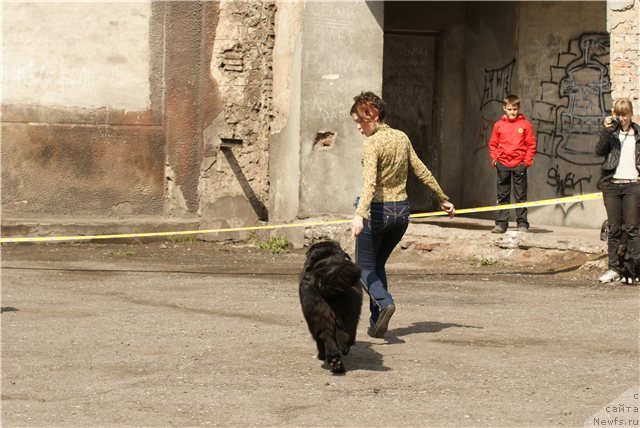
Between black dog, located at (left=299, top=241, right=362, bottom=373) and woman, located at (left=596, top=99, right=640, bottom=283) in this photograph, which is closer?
black dog, located at (left=299, top=241, right=362, bottom=373)

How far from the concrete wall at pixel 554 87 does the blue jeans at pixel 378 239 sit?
7.66m

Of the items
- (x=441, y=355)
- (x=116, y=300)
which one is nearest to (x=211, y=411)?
(x=441, y=355)

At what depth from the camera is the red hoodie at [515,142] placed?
14047mm

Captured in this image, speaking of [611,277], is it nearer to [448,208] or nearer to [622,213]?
[622,213]

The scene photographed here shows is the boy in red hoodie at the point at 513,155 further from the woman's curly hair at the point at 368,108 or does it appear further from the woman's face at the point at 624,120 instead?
the woman's curly hair at the point at 368,108

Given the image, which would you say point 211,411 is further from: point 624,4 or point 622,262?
point 624,4

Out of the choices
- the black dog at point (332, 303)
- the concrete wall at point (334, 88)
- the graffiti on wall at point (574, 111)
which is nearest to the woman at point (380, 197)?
the black dog at point (332, 303)

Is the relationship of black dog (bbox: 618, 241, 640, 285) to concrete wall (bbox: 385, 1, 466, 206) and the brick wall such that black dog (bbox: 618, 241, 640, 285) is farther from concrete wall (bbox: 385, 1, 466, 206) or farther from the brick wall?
concrete wall (bbox: 385, 1, 466, 206)

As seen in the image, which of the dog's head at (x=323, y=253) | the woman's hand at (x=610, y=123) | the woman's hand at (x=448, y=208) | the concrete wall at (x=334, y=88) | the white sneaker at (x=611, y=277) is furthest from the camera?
the concrete wall at (x=334, y=88)

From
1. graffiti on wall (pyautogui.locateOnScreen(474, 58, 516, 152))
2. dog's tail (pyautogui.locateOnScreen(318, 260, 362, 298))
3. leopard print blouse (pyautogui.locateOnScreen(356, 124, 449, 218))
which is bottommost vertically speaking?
dog's tail (pyautogui.locateOnScreen(318, 260, 362, 298))

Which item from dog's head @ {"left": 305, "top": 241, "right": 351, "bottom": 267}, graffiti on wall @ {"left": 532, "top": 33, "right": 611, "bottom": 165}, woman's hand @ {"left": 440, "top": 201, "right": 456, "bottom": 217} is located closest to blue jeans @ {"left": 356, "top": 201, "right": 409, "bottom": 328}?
woman's hand @ {"left": 440, "top": 201, "right": 456, "bottom": 217}

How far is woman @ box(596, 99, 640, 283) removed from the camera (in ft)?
38.9

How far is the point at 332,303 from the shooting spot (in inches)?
300

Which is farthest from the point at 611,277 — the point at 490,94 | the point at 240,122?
the point at 240,122
